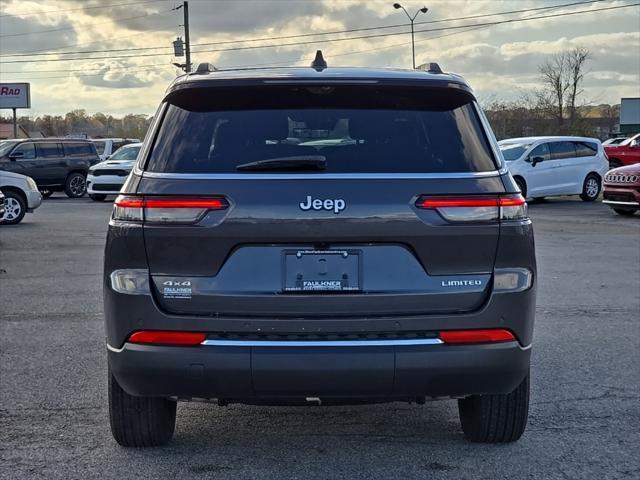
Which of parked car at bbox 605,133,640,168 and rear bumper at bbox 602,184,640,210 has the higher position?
parked car at bbox 605,133,640,168

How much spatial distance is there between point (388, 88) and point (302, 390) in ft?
4.62

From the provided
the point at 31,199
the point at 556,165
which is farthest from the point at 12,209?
the point at 556,165

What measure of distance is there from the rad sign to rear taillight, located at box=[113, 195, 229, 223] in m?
62.4

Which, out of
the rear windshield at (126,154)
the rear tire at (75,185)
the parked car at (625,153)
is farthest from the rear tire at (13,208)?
the parked car at (625,153)

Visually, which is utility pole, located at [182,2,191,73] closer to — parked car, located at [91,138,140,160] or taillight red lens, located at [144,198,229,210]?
parked car, located at [91,138,140,160]

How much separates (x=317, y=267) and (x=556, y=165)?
20933 millimetres

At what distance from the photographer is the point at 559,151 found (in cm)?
2353

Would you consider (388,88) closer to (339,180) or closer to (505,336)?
(339,180)

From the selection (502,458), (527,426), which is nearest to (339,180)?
(502,458)

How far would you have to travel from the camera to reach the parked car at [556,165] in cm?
2300

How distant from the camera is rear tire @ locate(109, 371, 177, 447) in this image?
4.25 m

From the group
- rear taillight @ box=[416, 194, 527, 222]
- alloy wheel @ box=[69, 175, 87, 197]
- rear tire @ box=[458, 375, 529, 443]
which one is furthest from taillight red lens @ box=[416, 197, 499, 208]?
alloy wheel @ box=[69, 175, 87, 197]

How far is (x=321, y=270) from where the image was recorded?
3650 mm

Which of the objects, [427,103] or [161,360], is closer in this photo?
[161,360]
